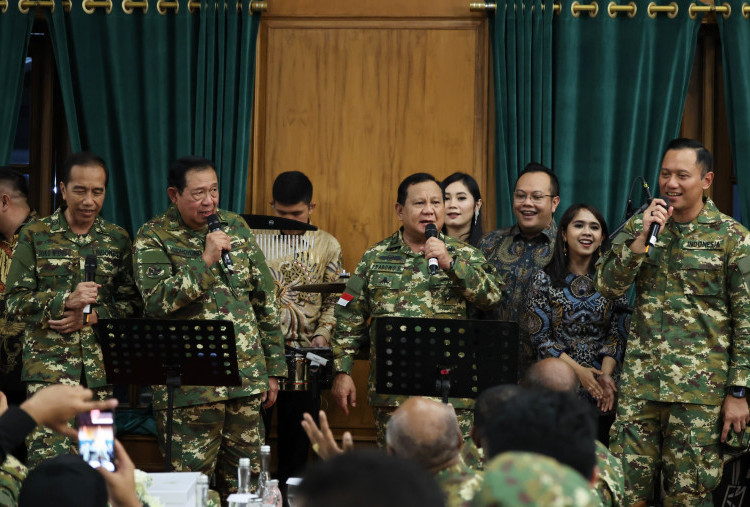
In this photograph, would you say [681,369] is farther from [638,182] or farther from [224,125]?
[224,125]

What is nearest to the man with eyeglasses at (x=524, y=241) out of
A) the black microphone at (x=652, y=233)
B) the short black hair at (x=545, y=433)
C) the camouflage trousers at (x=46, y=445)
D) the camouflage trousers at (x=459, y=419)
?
the camouflage trousers at (x=459, y=419)

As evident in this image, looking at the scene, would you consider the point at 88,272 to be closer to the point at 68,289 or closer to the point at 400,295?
the point at 68,289

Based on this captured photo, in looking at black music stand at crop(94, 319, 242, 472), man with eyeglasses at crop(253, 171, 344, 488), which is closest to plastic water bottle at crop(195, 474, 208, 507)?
black music stand at crop(94, 319, 242, 472)

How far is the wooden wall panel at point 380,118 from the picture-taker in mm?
5832

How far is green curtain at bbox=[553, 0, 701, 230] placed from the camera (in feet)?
18.5

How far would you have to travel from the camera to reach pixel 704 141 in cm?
587

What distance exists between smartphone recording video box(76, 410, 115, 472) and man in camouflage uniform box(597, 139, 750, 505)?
2.53 m

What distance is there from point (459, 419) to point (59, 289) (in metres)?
2.00

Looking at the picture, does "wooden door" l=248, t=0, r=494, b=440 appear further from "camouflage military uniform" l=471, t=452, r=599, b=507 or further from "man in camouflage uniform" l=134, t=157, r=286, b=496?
"camouflage military uniform" l=471, t=452, r=599, b=507

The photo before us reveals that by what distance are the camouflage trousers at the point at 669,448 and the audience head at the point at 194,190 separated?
83.2 inches

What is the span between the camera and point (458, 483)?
230 cm

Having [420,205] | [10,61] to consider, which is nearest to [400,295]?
[420,205]

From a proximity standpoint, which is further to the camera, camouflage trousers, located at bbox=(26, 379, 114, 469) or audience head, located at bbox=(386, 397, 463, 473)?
camouflage trousers, located at bbox=(26, 379, 114, 469)

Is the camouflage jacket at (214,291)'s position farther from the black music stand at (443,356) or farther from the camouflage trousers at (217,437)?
the black music stand at (443,356)
